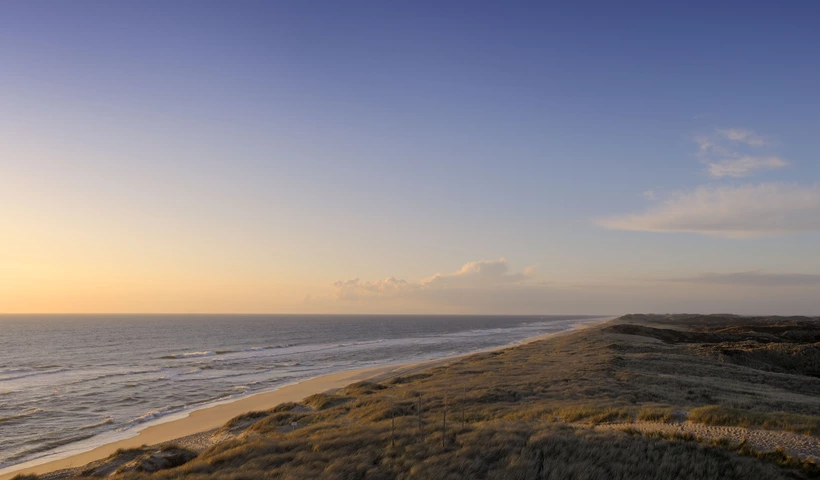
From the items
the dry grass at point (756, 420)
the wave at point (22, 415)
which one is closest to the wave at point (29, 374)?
the wave at point (22, 415)

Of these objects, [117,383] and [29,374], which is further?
[29,374]

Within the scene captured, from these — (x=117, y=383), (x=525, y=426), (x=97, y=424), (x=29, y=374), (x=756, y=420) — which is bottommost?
(x=29, y=374)

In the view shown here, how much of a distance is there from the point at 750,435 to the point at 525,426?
6299 millimetres

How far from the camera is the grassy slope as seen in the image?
1145cm

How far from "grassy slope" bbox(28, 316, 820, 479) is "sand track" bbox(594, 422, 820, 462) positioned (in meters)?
0.75

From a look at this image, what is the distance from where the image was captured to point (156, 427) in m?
26.6

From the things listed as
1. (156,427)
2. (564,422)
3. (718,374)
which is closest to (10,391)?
(156,427)

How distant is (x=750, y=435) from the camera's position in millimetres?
13289

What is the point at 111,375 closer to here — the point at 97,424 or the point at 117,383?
the point at 117,383

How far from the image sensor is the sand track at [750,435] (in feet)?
39.2

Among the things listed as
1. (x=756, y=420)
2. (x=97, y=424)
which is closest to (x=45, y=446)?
(x=97, y=424)

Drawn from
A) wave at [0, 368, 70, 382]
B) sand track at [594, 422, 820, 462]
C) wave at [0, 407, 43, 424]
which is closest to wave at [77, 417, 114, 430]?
wave at [0, 407, 43, 424]

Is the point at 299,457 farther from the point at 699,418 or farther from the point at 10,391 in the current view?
the point at 10,391

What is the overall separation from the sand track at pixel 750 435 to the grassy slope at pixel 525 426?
2.45ft
